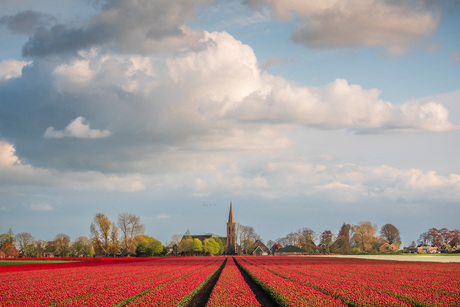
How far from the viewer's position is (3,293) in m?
28.6

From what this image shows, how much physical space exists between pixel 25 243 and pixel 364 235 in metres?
144

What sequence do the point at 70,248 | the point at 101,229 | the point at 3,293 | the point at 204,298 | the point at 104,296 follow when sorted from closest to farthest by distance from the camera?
the point at 104,296, the point at 3,293, the point at 204,298, the point at 101,229, the point at 70,248

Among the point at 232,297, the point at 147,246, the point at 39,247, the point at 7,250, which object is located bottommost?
the point at 147,246

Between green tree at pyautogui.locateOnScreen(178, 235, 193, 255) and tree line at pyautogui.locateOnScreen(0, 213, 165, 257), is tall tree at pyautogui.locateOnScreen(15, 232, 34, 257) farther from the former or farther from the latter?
green tree at pyautogui.locateOnScreen(178, 235, 193, 255)

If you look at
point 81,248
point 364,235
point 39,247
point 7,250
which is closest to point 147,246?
point 81,248

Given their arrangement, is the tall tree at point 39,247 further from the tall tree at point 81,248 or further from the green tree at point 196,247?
the green tree at point 196,247

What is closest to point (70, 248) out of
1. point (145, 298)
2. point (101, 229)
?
point (101, 229)

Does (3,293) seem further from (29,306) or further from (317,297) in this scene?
(317,297)

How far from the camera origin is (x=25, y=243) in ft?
558

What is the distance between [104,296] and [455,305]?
20.7 m

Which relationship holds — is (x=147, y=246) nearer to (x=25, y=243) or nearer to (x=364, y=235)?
(x=25, y=243)

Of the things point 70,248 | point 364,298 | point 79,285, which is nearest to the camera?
point 364,298

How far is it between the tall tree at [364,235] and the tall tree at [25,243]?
136 m

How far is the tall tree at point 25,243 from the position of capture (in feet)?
513
